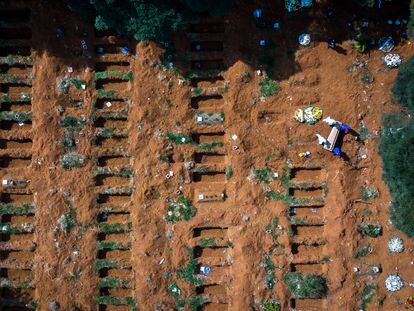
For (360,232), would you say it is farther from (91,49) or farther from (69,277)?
(91,49)

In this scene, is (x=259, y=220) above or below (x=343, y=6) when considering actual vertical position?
below

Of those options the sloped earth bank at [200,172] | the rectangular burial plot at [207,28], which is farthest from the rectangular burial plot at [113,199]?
the rectangular burial plot at [207,28]

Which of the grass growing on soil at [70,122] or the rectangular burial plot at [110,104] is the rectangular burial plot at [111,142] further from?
the rectangular burial plot at [110,104]

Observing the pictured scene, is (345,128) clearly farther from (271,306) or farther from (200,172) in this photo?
(271,306)

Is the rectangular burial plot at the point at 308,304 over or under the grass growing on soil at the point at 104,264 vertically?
under

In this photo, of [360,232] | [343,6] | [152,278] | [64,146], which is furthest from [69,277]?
[343,6]

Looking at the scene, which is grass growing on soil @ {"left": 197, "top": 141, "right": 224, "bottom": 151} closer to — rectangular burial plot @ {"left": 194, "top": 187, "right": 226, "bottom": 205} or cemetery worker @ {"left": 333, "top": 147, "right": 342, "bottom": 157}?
rectangular burial plot @ {"left": 194, "top": 187, "right": 226, "bottom": 205}
